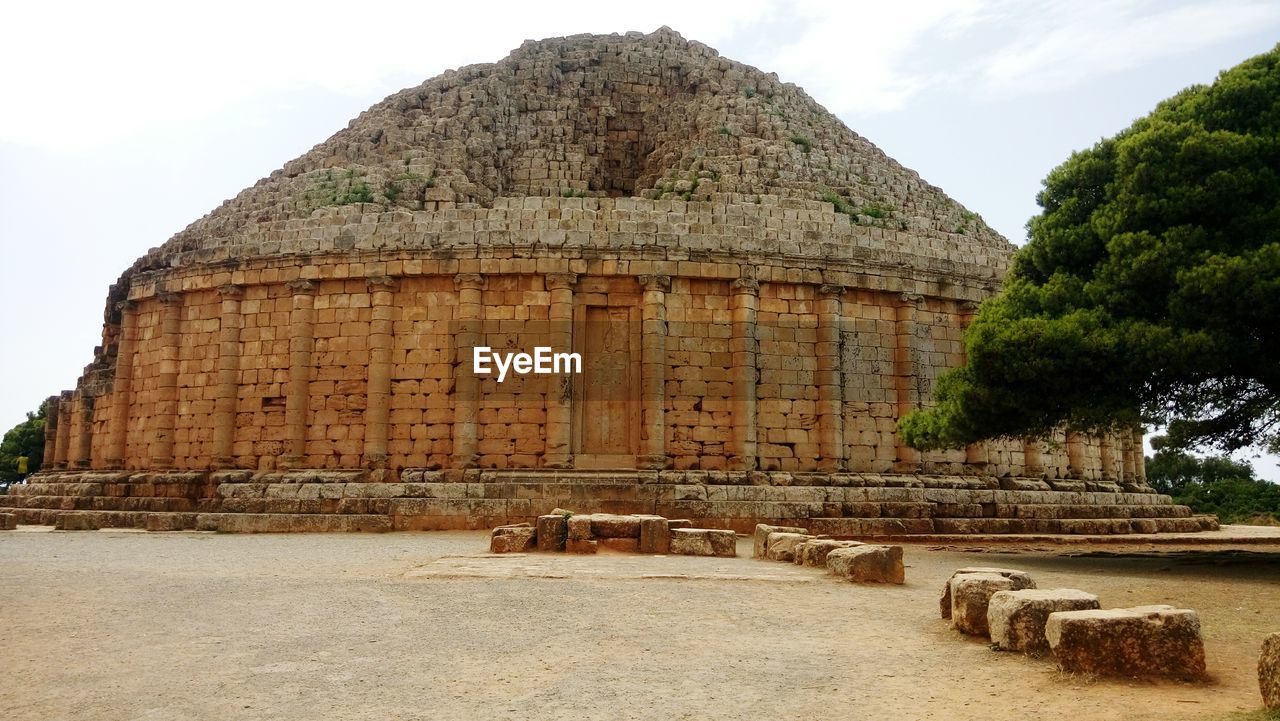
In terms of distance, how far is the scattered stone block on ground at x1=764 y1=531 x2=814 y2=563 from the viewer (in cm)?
1308

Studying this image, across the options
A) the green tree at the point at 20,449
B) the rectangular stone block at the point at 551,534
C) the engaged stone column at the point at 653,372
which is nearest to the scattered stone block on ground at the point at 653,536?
the rectangular stone block at the point at 551,534

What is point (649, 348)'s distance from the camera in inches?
811

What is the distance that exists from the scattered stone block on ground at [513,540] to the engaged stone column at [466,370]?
657 cm

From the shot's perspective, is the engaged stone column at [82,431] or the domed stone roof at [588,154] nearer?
the domed stone roof at [588,154]

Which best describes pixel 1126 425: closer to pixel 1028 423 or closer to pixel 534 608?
pixel 1028 423

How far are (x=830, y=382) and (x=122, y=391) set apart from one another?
1779 cm

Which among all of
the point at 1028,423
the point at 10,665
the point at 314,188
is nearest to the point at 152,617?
the point at 10,665

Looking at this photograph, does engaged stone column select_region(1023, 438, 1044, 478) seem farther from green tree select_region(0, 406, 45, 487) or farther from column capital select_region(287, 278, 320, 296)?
green tree select_region(0, 406, 45, 487)

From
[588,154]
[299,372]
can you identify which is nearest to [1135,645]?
[299,372]

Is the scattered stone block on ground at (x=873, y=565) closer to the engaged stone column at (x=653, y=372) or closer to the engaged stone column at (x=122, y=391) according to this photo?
the engaged stone column at (x=653, y=372)

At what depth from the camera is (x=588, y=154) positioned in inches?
1056

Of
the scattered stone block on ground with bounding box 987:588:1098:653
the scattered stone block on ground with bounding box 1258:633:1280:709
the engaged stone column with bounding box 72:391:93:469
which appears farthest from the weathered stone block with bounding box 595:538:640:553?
the engaged stone column with bounding box 72:391:93:469

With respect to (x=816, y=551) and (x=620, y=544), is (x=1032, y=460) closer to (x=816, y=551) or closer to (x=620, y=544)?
(x=816, y=551)

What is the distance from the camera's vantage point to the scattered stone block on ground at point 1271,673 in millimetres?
4816
